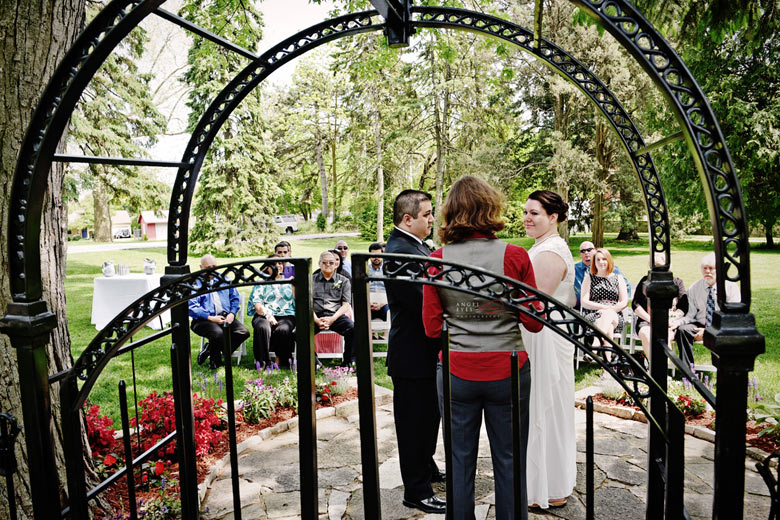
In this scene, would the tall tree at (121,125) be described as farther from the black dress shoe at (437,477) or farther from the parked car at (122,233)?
the parked car at (122,233)

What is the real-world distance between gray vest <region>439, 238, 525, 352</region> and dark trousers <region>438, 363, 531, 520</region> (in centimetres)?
18

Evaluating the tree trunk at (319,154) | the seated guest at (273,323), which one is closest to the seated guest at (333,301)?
the seated guest at (273,323)

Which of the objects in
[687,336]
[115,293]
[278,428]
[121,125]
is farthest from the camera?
[121,125]

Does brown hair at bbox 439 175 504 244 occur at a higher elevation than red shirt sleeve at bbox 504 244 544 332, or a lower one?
higher

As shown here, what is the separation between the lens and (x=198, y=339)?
8.48m

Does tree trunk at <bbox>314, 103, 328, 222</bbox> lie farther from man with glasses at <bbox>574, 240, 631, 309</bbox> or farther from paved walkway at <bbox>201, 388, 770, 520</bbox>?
paved walkway at <bbox>201, 388, 770, 520</bbox>

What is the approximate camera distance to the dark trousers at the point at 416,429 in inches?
121

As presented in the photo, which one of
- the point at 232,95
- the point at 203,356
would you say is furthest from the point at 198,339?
the point at 232,95

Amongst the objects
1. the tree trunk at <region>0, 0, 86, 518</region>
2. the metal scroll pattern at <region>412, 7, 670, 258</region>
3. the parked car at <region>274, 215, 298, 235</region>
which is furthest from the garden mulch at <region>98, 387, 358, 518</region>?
the parked car at <region>274, 215, 298, 235</region>

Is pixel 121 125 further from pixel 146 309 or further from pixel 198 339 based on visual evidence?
pixel 146 309

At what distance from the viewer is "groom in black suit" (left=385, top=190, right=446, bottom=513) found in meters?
2.95

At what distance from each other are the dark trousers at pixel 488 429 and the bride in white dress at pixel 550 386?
23.2 inches

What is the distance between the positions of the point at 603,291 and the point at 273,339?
4.14 meters

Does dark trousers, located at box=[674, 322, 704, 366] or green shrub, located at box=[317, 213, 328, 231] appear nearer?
dark trousers, located at box=[674, 322, 704, 366]
